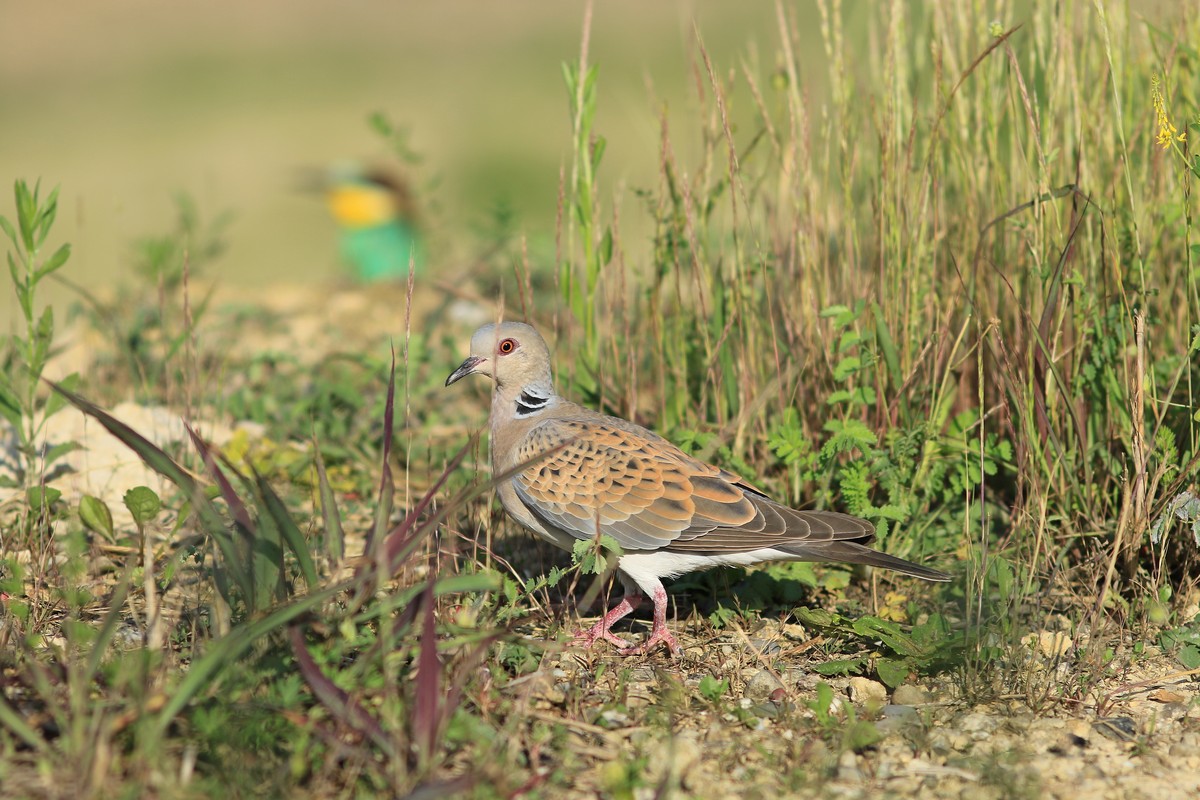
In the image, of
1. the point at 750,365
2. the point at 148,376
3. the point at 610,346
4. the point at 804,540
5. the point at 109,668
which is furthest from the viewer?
the point at 148,376

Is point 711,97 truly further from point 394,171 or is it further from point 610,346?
point 394,171

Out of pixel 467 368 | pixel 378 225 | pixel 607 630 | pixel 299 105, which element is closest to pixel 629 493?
pixel 607 630

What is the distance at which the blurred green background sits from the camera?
34.1ft

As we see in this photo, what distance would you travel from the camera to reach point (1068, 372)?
397 cm

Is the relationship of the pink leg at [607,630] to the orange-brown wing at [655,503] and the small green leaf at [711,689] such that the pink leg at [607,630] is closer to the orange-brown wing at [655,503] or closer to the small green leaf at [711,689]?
the orange-brown wing at [655,503]

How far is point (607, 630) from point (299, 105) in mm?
11637

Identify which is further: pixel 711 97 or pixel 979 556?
pixel 711 97

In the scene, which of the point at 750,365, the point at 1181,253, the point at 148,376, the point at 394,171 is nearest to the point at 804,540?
the point at 750,365

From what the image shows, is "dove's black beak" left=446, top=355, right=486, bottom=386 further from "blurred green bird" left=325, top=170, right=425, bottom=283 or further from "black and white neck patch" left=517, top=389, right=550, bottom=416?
"blurred green bird" left=325, top=170, right=425, bottom=283

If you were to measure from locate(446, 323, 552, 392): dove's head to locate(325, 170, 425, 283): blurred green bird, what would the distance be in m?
3.60

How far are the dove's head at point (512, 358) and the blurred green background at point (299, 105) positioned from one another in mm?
2199

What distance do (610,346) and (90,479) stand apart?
193 centimetres

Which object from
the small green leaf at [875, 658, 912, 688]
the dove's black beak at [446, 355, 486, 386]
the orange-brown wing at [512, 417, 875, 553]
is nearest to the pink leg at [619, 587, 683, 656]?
the orange-brown wing at [512, 417, 875, 553]

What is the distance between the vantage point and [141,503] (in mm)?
3666
